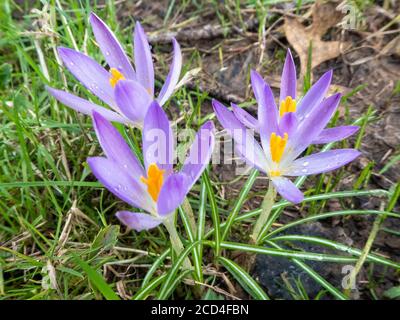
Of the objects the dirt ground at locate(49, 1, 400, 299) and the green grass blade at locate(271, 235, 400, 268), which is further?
the dirt ground at locate(49, 1, 400, 299)

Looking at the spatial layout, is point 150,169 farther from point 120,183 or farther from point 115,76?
point 115,76

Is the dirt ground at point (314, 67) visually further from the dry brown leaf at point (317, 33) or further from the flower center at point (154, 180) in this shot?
the flower center at point (154, 180)

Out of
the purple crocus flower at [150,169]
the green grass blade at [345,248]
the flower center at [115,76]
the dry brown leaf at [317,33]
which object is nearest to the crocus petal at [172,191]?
the purple crocus flower at [150,169]

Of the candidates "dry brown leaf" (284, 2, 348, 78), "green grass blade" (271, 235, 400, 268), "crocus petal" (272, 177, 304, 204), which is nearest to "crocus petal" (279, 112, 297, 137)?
"crocus petal" (272, 177, 304, 204)

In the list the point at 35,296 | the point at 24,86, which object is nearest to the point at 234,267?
the point at 35,296

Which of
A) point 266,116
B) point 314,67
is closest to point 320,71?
point 314,67

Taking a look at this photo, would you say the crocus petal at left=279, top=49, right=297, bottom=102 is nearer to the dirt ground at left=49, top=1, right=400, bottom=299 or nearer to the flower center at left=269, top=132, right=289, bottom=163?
the flower center at left=269, top=132, right=289, bottom=163
